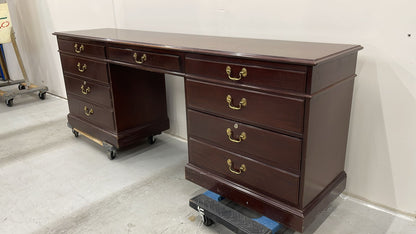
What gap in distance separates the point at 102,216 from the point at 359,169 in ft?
4.61

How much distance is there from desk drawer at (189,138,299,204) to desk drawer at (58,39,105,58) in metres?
0.90

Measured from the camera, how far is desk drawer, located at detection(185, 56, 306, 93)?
129cm

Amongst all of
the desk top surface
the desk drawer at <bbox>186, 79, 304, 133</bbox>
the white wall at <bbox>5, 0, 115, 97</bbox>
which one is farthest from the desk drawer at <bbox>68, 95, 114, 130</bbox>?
the desk drawer at <bbox>186, 79, 304, 133</bbox>

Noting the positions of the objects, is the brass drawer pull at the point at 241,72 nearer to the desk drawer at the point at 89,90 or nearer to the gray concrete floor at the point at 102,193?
the gray concrete floor at the point at 102,193

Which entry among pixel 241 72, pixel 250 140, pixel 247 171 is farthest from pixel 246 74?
pixel 247 171

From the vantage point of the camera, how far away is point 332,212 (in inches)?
70.3

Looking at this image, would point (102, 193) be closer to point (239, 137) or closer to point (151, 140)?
point (151, 140)

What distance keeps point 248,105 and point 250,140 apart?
0.54 feet

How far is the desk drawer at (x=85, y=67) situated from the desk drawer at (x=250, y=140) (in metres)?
0.84

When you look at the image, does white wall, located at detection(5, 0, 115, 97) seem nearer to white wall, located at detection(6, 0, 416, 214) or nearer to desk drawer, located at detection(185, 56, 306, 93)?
white wall, located at detection(6, 0, 416, 214)

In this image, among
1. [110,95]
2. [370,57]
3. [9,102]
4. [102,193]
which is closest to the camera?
[370,57]

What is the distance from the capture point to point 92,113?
8.26 feet

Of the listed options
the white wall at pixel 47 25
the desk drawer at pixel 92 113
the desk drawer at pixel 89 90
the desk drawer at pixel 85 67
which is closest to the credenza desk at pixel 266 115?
the desk drawer at pixel 85 67

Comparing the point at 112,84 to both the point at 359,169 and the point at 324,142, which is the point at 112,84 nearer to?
the point at 324,142
